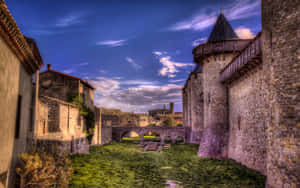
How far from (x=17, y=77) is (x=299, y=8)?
8.88 metres

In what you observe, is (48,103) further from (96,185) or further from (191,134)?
(191,134)

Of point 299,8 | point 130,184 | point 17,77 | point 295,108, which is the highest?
point 299,8

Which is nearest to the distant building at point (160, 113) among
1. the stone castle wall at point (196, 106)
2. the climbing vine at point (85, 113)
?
the stone castle wall at point (196, 106)

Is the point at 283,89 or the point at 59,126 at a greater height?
the point at 283,89

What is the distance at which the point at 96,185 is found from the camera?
8.53 metres

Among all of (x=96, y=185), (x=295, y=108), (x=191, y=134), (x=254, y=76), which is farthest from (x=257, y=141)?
(x=191, y=134)

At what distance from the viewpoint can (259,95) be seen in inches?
421

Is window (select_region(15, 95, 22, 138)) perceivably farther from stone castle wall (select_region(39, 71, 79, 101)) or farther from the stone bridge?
the stone bridge

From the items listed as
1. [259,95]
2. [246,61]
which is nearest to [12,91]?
[246,61]

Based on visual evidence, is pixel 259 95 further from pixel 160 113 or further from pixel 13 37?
pixel 160 113

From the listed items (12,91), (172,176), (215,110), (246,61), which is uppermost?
(246,61)

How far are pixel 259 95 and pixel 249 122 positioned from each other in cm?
202

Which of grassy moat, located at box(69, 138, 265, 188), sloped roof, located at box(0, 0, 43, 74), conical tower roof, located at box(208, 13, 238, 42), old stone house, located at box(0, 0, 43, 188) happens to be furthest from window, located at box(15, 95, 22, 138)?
conical tower roof, located at box(208, 13, 238, 42)

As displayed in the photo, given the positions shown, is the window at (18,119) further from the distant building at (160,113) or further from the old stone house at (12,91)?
the distant building at (160,113)
